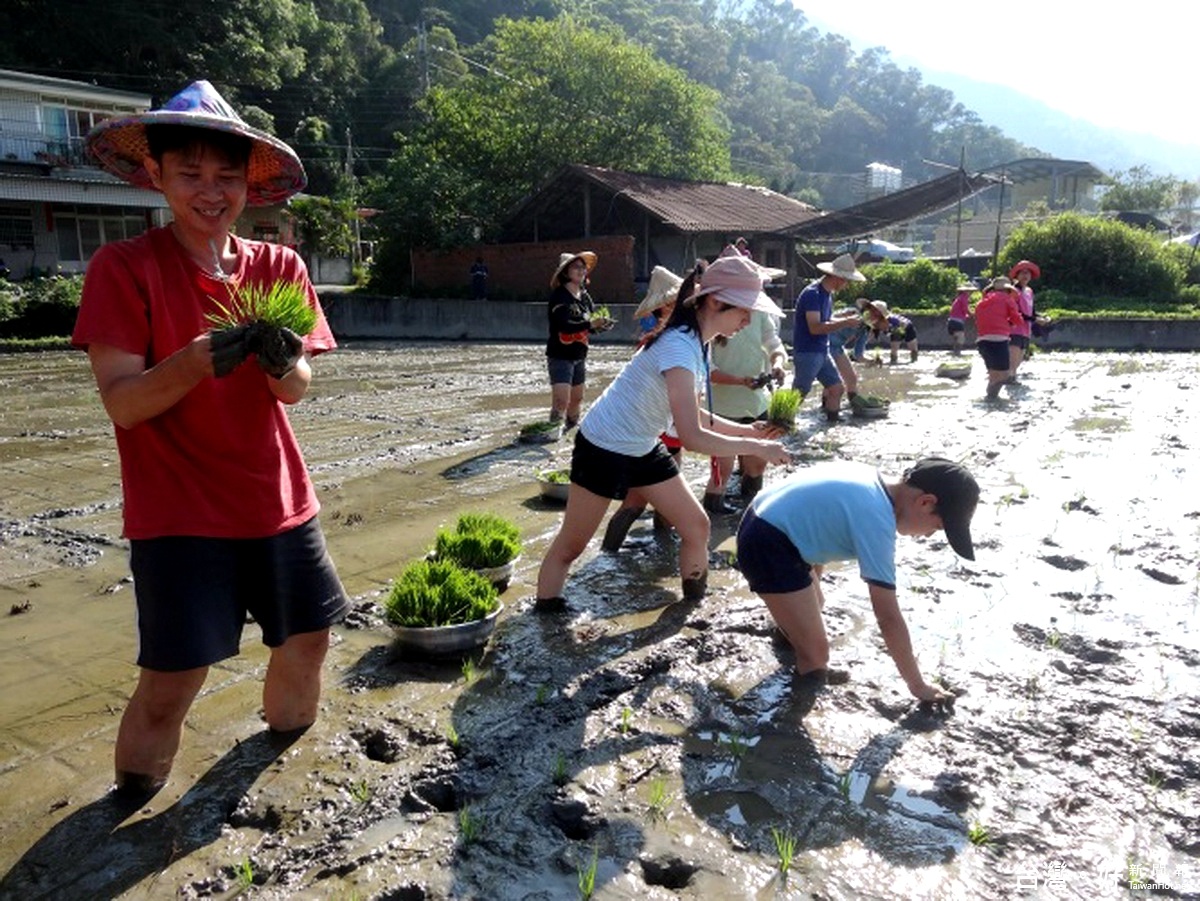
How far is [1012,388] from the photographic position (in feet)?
47.0

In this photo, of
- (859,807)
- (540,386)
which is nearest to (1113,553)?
(859,807)

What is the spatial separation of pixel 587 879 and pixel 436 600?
1.77 metres

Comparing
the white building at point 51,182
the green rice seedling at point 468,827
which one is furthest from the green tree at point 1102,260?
the white building at point 51,182

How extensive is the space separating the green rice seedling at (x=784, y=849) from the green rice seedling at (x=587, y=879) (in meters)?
0.57

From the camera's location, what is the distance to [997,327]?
1241cm

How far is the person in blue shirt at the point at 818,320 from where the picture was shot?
959cm

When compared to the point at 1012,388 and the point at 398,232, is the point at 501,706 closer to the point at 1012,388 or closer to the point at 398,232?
the point at 1012,388

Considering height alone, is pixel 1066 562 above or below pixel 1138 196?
below

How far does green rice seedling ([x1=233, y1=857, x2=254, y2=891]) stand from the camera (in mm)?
2660

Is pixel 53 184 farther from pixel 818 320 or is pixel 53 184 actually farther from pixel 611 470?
pixel 611 470

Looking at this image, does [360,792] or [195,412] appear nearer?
[195,412]

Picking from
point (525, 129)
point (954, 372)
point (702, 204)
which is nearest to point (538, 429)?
point (954, 372)

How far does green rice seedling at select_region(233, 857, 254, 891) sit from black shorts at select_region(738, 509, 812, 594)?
2.23 meters

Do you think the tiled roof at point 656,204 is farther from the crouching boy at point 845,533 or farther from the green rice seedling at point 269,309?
the green rice seedling at point 269,309
